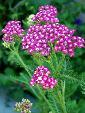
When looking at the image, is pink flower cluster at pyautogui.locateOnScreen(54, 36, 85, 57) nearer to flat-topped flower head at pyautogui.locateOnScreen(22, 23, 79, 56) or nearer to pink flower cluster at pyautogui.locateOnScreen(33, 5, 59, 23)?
flat-topped flower head at pyautogui.locateOnScreen(22, 23, 79, 56)

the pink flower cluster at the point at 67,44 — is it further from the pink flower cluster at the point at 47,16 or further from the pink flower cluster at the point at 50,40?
the pink flower cluster at the point at 47,16

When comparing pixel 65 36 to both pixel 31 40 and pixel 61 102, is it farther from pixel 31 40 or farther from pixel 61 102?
pixel 61 102

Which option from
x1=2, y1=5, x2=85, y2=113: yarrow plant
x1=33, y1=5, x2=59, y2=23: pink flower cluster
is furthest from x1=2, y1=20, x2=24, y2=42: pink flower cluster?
x1=33, y1=5, x2=59, y2=23: pink flower cluster

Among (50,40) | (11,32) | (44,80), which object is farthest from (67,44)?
(11,32)

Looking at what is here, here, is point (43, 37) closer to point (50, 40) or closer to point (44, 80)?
point (50, 40)

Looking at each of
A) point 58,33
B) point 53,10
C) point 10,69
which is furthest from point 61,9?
point 58,33

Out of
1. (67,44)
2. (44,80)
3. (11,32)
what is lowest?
(44,80)

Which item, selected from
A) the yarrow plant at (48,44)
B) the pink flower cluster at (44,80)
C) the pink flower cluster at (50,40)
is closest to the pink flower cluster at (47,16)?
the yarrow plant at (48,44)

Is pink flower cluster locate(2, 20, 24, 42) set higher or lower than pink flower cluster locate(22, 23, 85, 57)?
higher
